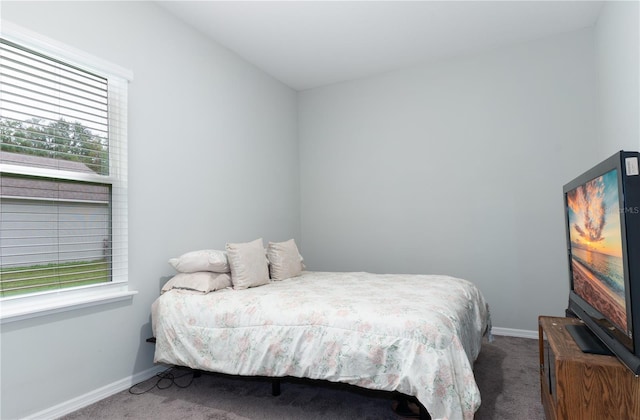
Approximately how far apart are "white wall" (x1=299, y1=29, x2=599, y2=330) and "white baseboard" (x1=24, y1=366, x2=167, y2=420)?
239 centimetres

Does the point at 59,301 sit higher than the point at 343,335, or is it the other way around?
the point at 59,301

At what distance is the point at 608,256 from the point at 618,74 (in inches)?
79.2

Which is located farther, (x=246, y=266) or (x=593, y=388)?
(x=246, y=266)

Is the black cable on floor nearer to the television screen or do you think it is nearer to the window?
the window

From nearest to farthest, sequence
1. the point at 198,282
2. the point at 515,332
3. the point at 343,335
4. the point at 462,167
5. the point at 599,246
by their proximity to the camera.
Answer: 1. the point at 599,246
2. the point at 343,335
3. the point at 198,282
4. the point at 515,332
5. the point at 462,167

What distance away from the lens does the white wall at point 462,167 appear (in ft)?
11.6

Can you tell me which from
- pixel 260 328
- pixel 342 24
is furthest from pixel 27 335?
pixel 342 24

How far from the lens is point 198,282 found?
106 inches

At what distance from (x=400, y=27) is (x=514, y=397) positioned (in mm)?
3015

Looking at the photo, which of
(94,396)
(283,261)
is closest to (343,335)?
(283,261)

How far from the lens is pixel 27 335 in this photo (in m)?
2.09

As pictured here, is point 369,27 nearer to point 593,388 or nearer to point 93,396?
point 593,388

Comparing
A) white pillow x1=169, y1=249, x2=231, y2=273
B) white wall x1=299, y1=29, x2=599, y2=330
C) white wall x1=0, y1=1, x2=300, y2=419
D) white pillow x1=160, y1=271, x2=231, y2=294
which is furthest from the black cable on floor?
white wall x1=299, y1=29, x2=599, y2=330

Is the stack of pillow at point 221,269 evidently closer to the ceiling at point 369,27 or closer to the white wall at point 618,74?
the ceiling at point 369,27
